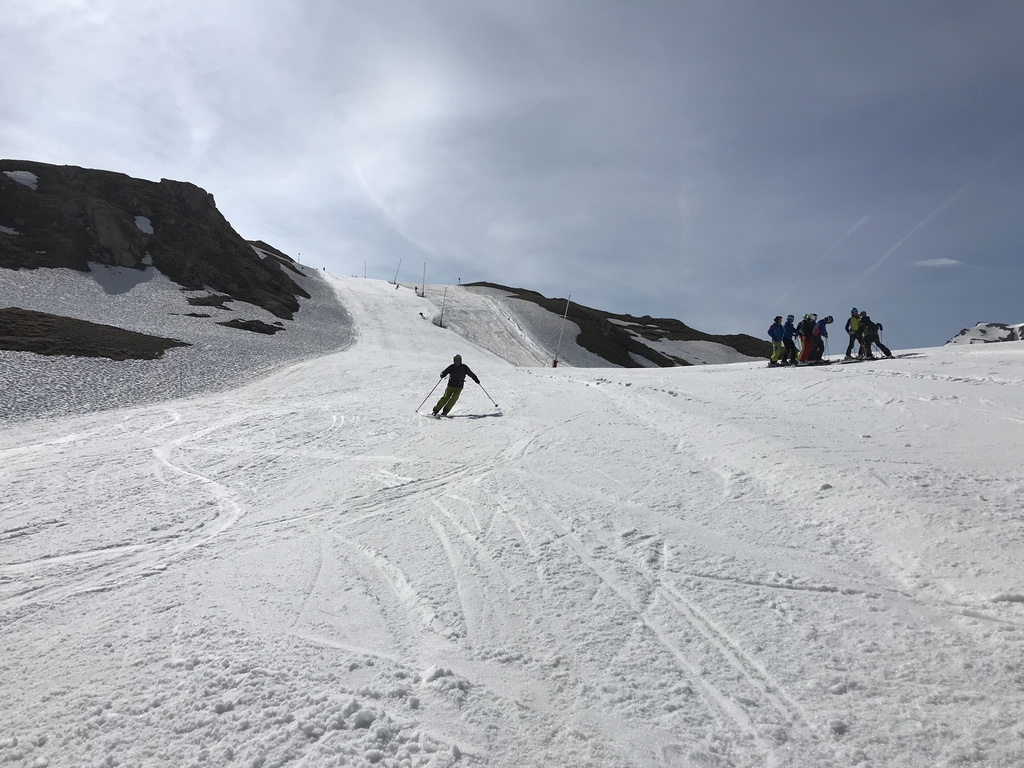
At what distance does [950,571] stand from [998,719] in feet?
6.38

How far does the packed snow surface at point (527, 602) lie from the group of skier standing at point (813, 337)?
992 centimetres

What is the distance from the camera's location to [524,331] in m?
54.6

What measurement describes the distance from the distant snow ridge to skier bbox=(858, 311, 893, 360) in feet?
152

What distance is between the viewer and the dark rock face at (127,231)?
39.6 meters

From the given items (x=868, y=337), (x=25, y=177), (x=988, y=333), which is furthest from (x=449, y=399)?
(x=988, y=333)

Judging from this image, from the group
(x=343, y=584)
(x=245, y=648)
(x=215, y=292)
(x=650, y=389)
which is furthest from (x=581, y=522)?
(x=215, y=292)

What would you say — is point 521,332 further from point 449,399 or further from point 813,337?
point 449,399

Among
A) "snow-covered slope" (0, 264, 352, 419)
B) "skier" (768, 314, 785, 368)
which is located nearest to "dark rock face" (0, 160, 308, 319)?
"snow-covered slope" (0, 264, 352, 419)

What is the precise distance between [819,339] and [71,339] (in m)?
28.8

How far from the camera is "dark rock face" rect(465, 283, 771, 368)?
184 feet

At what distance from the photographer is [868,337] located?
18.9m

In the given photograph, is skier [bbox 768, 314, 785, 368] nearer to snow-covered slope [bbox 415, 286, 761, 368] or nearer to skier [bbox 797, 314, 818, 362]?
skier [bbox 797, 314, 818, 362]

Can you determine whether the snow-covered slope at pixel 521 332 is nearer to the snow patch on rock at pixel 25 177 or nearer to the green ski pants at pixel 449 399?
the green ski pants at pixel 449 399

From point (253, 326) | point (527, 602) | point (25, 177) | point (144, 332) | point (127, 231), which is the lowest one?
point (527, 602)
